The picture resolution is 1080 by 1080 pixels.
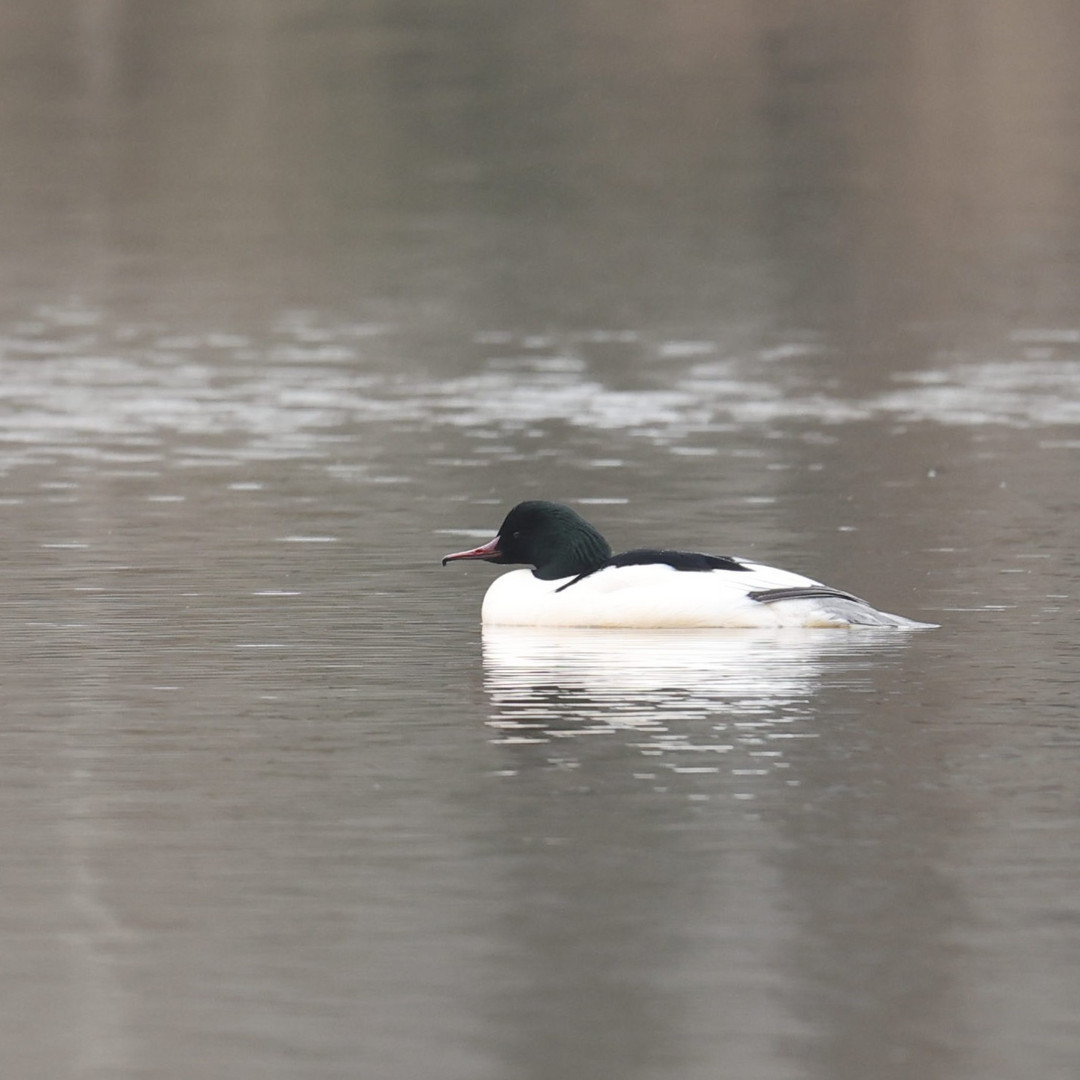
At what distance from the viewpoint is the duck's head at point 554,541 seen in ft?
51.0

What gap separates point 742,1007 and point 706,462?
54.9 feet

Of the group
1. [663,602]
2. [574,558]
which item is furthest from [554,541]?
[663,602]

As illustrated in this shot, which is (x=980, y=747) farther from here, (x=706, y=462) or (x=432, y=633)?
(x=706, y=462)

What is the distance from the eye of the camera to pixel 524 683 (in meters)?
13.3

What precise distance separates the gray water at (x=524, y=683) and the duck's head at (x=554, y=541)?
579 millimetres

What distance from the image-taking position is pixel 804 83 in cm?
9012

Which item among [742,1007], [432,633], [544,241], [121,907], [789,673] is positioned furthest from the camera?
→ [544,241]

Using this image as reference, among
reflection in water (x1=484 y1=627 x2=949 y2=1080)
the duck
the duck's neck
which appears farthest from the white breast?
reflection in water (x1=484 y1=627 x2=949 y2=1080)

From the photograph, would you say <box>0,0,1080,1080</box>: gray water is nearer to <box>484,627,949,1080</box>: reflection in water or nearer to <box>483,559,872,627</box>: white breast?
<box>484,627,949,1080</box>: reflection in water

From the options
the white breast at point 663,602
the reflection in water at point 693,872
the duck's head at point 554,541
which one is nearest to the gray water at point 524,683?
the reflection in water at point 693,872

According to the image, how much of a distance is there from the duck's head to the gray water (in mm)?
579

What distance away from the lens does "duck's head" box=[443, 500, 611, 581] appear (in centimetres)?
1554

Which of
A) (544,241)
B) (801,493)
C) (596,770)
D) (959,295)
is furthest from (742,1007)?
(544,241)

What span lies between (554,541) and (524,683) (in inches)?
91.6
